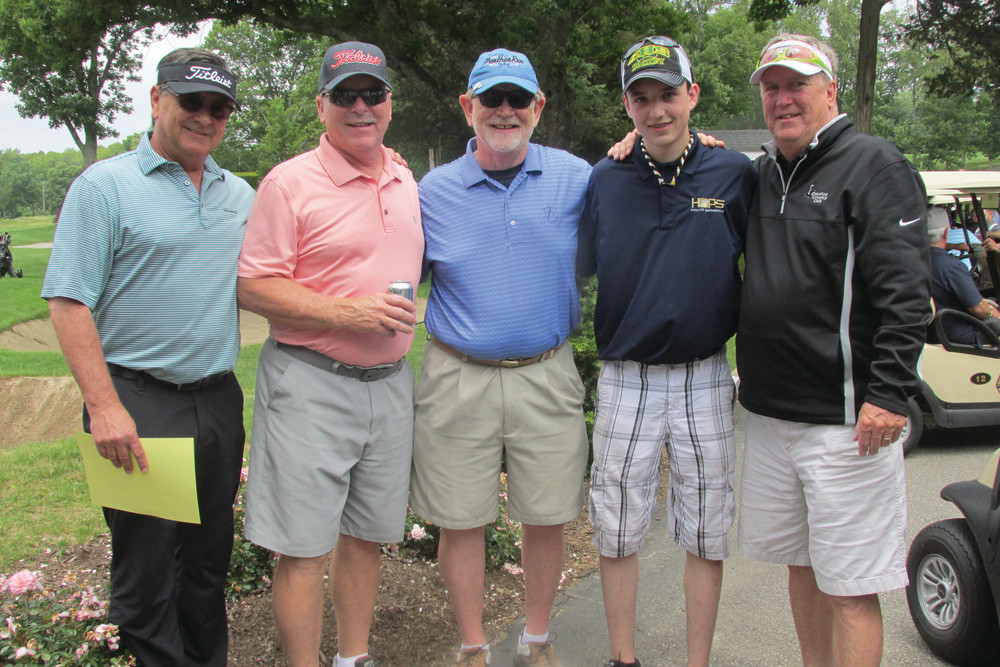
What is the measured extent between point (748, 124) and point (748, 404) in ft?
284

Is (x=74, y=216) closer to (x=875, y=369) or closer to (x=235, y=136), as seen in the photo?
(x=875, y=369)

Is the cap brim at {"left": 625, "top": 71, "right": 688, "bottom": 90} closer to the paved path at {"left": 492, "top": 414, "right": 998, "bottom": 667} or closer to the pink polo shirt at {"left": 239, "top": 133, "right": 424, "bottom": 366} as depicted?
the pink polo shirt at {"left": 239, "top": 133, "right": 424, "bottom": 366}

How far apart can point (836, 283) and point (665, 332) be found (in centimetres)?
61

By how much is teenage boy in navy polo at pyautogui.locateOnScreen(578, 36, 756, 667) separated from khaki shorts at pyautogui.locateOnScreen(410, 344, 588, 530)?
0.16 metres

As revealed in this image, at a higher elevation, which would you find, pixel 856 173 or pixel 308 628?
pixel 856 173

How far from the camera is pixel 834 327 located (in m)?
2.68

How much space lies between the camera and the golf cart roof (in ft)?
22.8

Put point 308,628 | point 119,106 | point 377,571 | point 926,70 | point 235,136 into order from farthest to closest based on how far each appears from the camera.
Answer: point 926,70, point 235,136, point 119,106, point 377,571, point 308,628

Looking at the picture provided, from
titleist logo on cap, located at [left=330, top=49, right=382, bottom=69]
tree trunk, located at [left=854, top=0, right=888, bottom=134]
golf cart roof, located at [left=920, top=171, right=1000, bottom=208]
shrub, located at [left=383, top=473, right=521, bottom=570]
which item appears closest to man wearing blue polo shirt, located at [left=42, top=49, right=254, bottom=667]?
titleist logo on cap, located at [left=330, top=49, right=382, bottom=69]

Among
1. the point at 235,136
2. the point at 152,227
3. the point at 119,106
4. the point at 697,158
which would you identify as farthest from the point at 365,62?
the point at 235,136

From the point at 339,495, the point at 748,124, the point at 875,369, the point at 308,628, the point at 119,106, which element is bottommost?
the point at 308,628

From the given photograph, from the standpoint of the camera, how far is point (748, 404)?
2.94 meters

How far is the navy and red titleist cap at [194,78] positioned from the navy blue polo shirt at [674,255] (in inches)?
57.1

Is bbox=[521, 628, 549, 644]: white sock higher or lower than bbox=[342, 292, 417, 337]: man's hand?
lower
